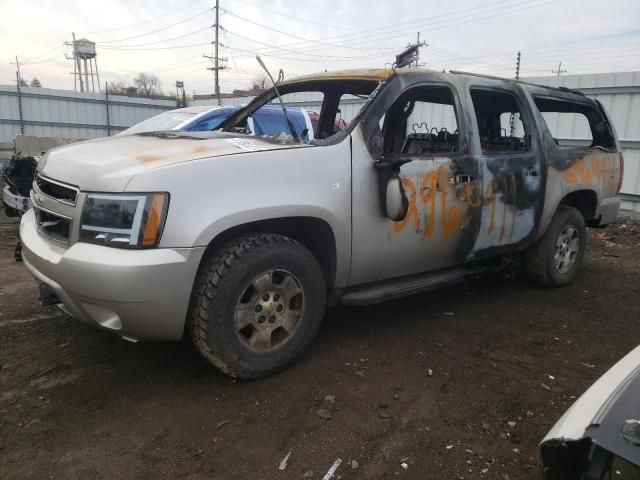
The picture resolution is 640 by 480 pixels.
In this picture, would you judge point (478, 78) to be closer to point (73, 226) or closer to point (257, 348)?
point (257, 348)

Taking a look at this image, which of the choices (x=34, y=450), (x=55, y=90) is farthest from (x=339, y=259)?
(x=55, y=90)

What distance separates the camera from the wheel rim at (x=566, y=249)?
4.78 metres

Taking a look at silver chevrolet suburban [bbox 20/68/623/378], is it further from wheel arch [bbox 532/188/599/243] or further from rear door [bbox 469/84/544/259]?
wheel arch [bbox 532/188/599/243]

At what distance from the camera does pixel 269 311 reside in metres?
2.87

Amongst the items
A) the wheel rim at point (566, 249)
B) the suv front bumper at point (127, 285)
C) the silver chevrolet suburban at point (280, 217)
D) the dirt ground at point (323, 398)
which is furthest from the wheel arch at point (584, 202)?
the suv front bumper at point (127, 285)

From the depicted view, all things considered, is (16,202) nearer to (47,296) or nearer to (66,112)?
(47,296)

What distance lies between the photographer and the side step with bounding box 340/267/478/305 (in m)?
3.23

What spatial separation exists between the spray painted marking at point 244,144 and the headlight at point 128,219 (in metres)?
0.59

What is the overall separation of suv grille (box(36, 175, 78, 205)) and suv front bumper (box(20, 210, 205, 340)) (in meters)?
0.26

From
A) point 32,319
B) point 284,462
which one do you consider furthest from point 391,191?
point 32,319

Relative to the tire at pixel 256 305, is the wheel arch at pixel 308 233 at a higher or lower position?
higher

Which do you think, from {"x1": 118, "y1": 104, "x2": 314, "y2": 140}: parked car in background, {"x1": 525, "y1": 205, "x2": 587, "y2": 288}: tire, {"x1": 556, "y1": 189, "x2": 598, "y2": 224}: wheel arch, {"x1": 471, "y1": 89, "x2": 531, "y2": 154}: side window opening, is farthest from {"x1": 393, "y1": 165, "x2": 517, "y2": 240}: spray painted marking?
{"x1": 118, "y1": 104, "x2": 314, "y2": 140}: parked car in background

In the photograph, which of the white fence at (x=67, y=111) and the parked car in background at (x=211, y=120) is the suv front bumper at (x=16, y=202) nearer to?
the parked car in background at (x=211, y=120)

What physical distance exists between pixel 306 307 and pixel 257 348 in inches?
14.9
